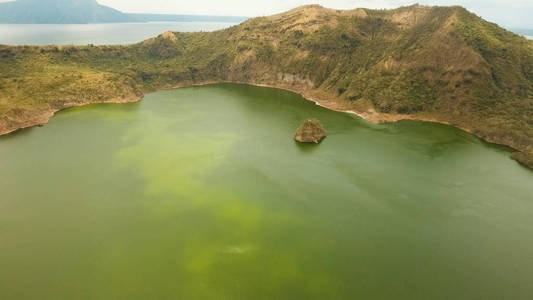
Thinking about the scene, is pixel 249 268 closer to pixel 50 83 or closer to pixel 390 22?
pixel 50 83

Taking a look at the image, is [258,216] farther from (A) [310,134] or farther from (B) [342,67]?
(B) [342,67]

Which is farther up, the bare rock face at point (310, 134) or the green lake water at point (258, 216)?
the bare rock face at point (310, 134)

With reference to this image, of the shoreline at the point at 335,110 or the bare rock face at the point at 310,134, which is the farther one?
the shoreline at the point at 335,110

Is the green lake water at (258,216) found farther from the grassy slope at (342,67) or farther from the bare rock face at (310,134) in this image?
the grassy slope at (342,67)

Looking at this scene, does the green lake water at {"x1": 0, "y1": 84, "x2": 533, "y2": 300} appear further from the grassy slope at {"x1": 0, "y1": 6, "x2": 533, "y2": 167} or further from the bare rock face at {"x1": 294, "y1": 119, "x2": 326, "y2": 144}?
the grassy slope at {"x1": 0, "y1": 6, "x2": 533, "y2": 167}

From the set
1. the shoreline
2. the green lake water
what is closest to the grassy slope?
the shoreline

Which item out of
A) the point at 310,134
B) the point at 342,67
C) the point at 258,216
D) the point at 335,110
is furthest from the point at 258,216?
the point at 342,67

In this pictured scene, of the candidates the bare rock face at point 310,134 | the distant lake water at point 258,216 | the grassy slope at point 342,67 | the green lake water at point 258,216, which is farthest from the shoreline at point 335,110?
the bare rock face at point 310,134
